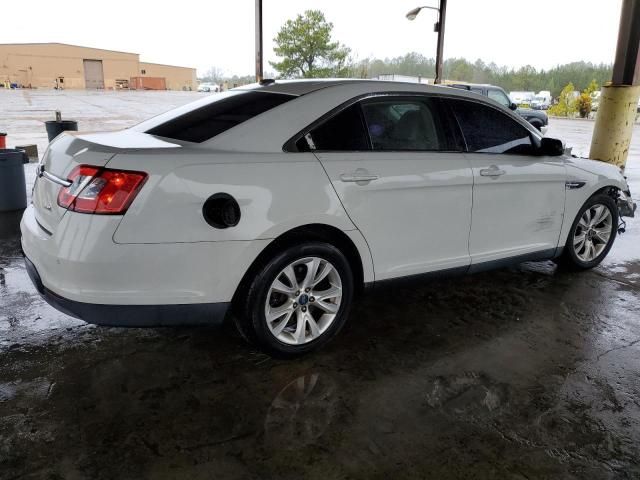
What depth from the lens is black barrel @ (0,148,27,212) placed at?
6336mm

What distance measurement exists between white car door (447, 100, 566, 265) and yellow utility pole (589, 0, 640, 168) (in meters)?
6.50

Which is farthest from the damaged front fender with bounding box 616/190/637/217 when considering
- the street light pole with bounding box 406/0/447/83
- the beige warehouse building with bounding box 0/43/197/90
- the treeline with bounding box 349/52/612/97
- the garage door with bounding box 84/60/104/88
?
the garage door with bounding box 84/60/104/88

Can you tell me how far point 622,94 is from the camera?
9391 millimetres

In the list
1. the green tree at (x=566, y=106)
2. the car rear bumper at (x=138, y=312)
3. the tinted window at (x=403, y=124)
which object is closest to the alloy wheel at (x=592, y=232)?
the tinted window at (x=403, y=124)

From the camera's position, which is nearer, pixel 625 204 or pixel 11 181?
pixel 625 204

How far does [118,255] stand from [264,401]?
1036 millimetres

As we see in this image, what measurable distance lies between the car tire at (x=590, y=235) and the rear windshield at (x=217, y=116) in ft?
9.51

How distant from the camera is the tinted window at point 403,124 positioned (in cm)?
328

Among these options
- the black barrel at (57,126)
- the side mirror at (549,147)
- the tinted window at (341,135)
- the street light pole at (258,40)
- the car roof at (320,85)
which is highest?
the street light pole at (258,40)

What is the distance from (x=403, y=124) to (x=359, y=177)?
0.61 meters

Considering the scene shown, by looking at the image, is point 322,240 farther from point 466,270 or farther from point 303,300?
point 466,270

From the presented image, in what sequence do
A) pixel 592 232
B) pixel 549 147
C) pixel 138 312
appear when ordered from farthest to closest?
pixel 592 232, pixel 549 147, pixel 138 312

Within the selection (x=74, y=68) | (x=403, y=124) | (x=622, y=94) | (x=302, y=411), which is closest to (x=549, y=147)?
(x=403, y=124)

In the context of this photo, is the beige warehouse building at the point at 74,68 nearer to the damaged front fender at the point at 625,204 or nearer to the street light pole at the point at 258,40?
the street light pole at the point at 258,40
